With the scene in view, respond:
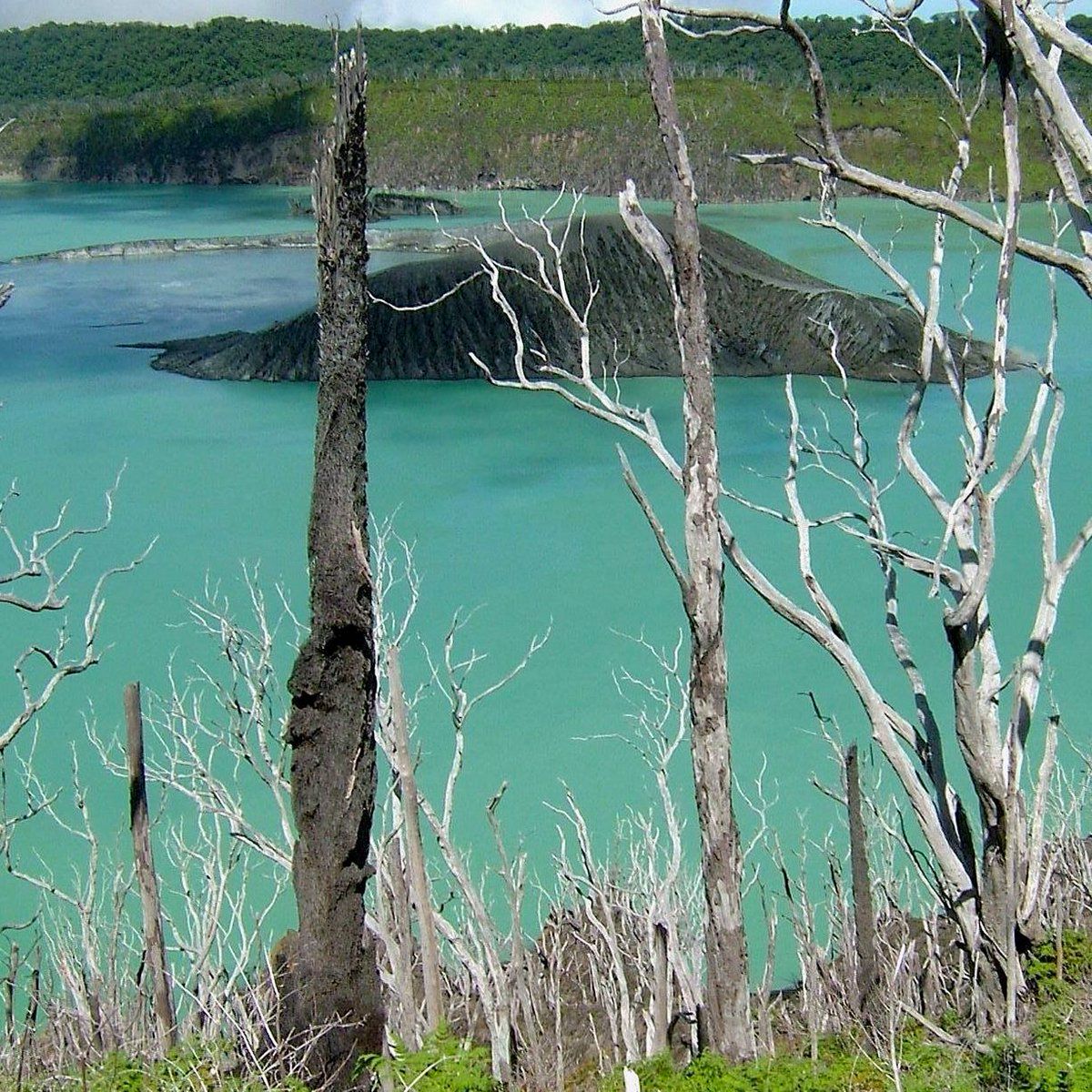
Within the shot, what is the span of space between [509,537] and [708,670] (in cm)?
965

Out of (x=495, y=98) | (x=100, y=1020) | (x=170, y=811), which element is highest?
(x=495, y=98)

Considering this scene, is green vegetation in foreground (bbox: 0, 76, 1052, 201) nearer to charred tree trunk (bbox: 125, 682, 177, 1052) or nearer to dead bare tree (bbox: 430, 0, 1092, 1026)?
dead bare tree (bbox: 430, 0, 1092, 1026)

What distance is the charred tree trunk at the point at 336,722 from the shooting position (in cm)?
439

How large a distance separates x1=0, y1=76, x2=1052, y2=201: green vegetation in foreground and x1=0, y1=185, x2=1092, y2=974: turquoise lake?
1799 cm

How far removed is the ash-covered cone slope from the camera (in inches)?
878

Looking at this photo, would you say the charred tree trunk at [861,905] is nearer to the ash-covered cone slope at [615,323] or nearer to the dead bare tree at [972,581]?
the dead bare tree at [972,581]

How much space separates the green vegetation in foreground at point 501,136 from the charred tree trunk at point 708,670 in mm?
30913

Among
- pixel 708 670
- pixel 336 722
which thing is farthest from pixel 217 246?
pixel 336 722

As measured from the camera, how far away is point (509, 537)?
1464 cm

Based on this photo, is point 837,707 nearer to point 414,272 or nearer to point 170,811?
point 170,811

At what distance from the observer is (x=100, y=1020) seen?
529 cm

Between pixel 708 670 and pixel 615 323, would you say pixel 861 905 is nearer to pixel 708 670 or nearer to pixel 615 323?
pixel 708 670

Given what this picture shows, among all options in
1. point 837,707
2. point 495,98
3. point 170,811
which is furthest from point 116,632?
point 495,98

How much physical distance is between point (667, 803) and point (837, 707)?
434 centimetres
